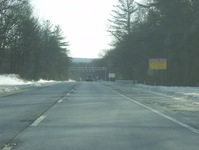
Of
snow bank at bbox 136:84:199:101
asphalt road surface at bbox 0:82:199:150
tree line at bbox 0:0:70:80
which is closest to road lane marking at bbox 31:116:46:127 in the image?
asphalt road surface at bbox 0:82:199:150

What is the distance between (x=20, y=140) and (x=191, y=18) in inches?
1514

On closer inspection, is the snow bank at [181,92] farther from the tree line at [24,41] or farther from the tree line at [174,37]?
the tree line at [24,41]

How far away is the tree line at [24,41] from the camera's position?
4309 centimetres

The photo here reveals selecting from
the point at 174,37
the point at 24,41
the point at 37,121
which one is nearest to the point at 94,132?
the point at 37,121

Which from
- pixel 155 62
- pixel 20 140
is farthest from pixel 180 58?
pixel 20 140

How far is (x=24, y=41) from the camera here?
64688mm

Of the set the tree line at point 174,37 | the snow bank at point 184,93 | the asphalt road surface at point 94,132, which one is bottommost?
the asphalt road surface at point 94,132

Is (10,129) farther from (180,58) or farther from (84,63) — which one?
(84,63)

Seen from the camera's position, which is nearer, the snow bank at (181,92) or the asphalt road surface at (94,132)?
the asphalt road surface at (94,132)

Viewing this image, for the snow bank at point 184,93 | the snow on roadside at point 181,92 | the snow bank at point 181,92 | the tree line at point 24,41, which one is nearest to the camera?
the snow bank at point 184,93

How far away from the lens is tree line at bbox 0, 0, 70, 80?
4309 centimetres

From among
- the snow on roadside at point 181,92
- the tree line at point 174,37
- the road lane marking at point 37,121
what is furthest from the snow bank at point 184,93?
the road lane marking at point 37,121

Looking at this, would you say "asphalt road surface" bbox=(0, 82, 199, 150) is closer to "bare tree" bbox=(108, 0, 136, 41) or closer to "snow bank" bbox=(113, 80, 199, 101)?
"snow bank" bbox=(113, 80, 199, 101)

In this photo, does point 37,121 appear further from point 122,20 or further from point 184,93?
point 122,20
